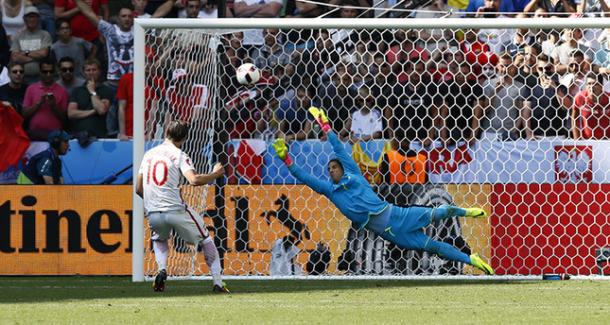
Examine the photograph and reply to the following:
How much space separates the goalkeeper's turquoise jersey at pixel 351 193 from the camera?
1421 cm

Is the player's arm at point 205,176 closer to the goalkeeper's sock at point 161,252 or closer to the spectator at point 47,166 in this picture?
the goalkeeper's sock at point 161,252

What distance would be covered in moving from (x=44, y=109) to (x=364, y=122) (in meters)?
4.21

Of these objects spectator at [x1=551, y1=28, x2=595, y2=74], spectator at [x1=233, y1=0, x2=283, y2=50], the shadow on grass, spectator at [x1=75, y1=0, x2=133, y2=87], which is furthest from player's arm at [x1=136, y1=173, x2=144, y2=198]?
spectator at [x1=233, y1=0, x2=283, y2=50]

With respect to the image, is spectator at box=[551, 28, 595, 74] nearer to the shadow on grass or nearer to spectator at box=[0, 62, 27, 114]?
the shadow on grass

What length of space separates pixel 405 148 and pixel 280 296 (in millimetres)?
3999

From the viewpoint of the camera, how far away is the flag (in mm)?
15984

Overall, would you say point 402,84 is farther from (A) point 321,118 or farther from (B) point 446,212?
(B) point 446,212

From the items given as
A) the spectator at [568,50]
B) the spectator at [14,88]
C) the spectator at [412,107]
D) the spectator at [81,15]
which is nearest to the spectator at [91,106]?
the spectator at [14,88]

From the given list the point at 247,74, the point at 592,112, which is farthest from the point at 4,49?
the point at 592,112

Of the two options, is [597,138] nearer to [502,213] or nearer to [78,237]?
[502,213]

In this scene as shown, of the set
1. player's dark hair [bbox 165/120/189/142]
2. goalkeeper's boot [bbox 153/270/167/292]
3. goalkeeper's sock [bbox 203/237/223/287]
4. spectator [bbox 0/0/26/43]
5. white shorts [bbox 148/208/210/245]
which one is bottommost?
goalkeeper's boot [bbox 153/270/167/292]

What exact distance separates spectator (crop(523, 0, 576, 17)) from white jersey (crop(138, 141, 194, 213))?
21.0 feet

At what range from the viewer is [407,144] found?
1488cm

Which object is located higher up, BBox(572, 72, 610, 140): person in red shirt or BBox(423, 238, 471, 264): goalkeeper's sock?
BBox(572, 72, 610, 140): person in red shirt
